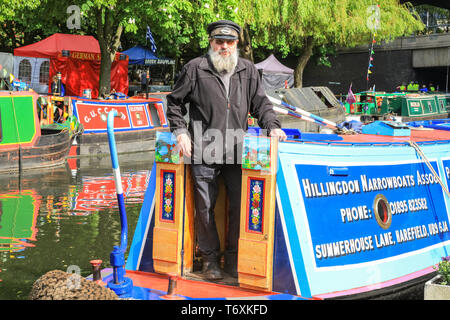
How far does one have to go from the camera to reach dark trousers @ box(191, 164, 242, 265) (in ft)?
14.8

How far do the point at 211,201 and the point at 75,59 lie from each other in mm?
26114

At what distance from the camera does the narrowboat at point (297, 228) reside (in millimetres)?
4324

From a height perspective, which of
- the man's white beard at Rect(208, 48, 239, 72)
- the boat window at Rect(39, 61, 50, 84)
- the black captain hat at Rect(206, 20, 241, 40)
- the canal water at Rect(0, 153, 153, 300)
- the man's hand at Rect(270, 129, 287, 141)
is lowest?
the canal water at Rect(0, 153, 153, 300)

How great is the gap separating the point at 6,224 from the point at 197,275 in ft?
16.2

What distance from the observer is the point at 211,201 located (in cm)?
457

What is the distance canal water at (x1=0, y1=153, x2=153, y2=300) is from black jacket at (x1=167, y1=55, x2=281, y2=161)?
1.47 meters

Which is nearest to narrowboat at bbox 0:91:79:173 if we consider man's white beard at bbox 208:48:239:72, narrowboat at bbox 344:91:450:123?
man's white beard at bbox 208:48:239:72

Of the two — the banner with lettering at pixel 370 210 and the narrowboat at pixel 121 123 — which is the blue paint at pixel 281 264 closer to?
the banner with lettering at pixel 370 210

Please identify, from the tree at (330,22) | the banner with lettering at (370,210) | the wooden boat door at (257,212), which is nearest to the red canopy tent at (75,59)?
the tree at (330,22)

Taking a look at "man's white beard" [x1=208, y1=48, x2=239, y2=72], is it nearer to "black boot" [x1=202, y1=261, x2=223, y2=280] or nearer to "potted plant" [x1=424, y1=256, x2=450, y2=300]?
"black boot" [x1=202, y1=261, x2=223, y2=280]

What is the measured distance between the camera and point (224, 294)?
437 cm

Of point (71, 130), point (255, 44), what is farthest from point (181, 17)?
point (255, 44)

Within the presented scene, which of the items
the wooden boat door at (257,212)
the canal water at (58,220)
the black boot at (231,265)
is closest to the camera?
the wooden boat door at (257,212)
